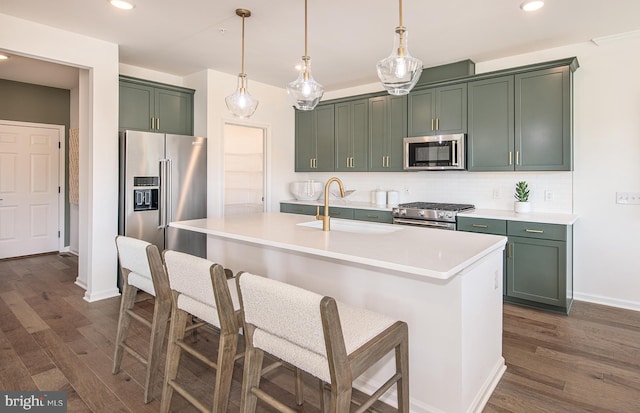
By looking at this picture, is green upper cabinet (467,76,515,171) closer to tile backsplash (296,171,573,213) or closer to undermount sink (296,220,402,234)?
tile backsplash (296,171,573,213)

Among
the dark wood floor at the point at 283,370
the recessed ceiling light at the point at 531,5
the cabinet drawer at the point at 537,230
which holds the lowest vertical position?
the dark wood floor at the point at 283,370

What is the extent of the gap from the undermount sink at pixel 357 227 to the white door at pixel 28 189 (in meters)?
5.28

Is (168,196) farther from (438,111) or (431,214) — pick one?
(438,111)

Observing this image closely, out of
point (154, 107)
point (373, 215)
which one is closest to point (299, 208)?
point (373, 215)

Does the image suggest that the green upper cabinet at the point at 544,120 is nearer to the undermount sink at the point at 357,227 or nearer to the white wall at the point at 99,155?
the undermount sink at the point at 357,227

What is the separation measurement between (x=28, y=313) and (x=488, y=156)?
188 inches

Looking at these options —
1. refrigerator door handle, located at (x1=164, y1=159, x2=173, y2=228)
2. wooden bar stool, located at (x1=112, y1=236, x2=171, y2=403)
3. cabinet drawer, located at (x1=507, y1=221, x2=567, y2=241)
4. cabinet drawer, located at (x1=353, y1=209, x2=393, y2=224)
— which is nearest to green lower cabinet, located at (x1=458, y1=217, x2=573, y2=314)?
cabinet drawer, located at (x1=507, y1=221, x2=567, y2=241)

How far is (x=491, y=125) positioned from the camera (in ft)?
13.2

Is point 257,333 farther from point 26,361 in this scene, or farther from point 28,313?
point 28,313

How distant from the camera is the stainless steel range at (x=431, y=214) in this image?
3965mm

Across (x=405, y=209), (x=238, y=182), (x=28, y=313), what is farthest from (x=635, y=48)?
(x=28, y=313)

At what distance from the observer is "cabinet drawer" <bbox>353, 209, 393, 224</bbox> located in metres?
4.59

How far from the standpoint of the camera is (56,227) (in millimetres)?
6156

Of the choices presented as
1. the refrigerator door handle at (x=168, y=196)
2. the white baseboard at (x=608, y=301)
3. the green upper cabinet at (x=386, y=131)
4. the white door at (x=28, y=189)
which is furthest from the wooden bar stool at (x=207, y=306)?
the white door at (x=28, y=189)
